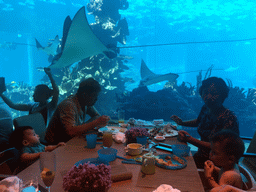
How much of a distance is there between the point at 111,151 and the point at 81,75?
10.6 m

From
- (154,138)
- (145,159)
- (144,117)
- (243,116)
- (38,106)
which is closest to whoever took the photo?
(145,159)

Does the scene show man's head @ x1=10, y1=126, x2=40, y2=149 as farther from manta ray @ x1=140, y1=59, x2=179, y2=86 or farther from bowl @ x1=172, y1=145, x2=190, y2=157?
manta ray @ x1=140, y1=59, x2=179, y2=86

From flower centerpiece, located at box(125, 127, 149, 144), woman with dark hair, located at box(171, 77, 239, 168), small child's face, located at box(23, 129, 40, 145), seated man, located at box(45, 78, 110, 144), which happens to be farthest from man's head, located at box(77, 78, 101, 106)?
woman with dark hair, located at box(171, 77, 239, 168)

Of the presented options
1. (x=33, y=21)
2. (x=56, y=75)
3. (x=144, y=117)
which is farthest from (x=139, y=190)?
(x=33, y=21)

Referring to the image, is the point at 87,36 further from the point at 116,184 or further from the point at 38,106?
the point at 116,184

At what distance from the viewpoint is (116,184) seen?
1.00 meters

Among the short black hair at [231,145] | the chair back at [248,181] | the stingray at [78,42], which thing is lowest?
the chair back at [248,181]

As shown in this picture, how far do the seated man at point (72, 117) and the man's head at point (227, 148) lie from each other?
126 cm

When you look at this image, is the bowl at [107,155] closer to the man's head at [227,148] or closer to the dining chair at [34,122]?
the man's head at [227,148]

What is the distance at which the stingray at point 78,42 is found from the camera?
23.3 feet

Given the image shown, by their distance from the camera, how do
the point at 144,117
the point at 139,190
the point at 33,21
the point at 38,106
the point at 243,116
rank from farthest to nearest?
the point at 33,21, the point at 243,116, the point at 144,117, the point at 38,106, the point at 139,190

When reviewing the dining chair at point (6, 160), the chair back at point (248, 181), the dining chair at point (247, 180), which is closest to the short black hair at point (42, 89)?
the dining chair at point (6, 160)

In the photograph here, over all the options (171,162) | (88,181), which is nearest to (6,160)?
(88,181)

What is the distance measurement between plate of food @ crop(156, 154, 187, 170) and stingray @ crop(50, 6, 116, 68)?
274 inches
